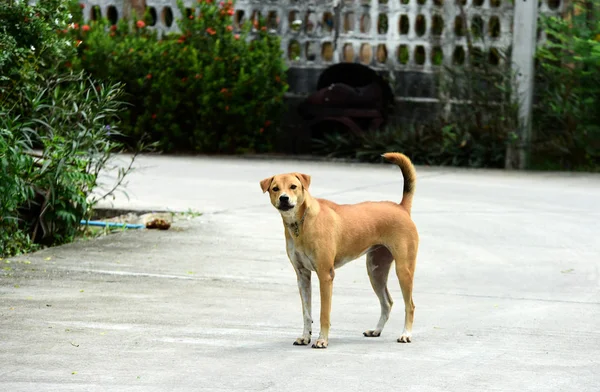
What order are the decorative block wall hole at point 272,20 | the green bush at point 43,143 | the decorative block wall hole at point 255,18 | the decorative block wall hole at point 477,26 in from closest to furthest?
the green bush at point 43,143 < the decorative block wall hole at point 477,26 < the decorative block wall hole at point 255,18 < the decorative block wall hole at point 272,20

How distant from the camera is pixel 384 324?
21.5 feet

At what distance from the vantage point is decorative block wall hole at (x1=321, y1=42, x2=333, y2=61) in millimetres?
18078

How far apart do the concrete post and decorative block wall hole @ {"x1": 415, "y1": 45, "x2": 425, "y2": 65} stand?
71.1 inches

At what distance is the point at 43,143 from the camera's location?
9.66 metres

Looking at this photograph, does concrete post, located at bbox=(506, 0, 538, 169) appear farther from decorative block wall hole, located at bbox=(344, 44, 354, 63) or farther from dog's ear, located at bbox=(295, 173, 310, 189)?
dog's ear, located at bbox=(295, 173, 310, 189)

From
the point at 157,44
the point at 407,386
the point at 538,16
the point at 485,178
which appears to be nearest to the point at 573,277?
the point at 407,386

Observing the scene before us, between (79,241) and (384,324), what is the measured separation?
389cm

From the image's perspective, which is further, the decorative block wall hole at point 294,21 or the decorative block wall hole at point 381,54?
the decorative block wall hole at point 294,21

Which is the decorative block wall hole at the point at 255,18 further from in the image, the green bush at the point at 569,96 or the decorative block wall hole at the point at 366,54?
the green bush at the point at 569,96

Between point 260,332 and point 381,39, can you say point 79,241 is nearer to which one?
point 260,332

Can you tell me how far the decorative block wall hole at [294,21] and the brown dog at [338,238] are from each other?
38.6ft

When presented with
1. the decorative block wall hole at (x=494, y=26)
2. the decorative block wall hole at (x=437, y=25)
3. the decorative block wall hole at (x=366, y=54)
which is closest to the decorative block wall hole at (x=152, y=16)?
the decorative block wall hole at (x=366, y=54)

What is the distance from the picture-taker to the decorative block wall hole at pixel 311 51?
18094mm

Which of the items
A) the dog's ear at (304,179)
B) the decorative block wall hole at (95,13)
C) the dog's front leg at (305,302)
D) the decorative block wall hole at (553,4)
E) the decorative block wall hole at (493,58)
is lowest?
the dog's front leg at (305,302)
